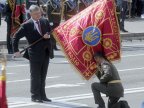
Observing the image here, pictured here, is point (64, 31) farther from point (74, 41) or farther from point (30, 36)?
point (30, 36)

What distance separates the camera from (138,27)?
105ft

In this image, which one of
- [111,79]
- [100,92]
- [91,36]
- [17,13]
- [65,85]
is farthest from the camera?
[17,13]

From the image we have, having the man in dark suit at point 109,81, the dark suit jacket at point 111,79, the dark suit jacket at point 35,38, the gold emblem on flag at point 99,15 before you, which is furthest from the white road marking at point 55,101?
the gold emblem on flag at point 99,15

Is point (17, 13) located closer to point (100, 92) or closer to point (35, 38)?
point (35, 38)

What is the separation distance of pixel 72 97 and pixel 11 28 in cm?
854

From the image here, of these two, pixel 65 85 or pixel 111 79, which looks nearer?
pixel 111 79

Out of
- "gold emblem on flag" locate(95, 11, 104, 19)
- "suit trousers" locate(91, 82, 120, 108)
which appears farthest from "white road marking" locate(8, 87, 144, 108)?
"gold emblem on flag" locate(95, 11, 104, 19)

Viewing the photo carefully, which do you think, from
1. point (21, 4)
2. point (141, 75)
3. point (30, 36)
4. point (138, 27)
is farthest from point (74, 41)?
point (138, 27)

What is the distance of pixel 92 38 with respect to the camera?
35.4 feet

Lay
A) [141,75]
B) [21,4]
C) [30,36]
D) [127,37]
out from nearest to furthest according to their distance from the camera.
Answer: [30,36], [141,75], [21,4], [127,37]

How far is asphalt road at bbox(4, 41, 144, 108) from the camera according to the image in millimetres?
12727

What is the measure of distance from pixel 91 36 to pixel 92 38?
0.05 metres

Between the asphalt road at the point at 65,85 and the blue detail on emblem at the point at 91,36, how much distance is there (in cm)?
176

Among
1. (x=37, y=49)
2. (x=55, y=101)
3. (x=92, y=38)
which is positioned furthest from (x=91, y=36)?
(x=55, y=101)
